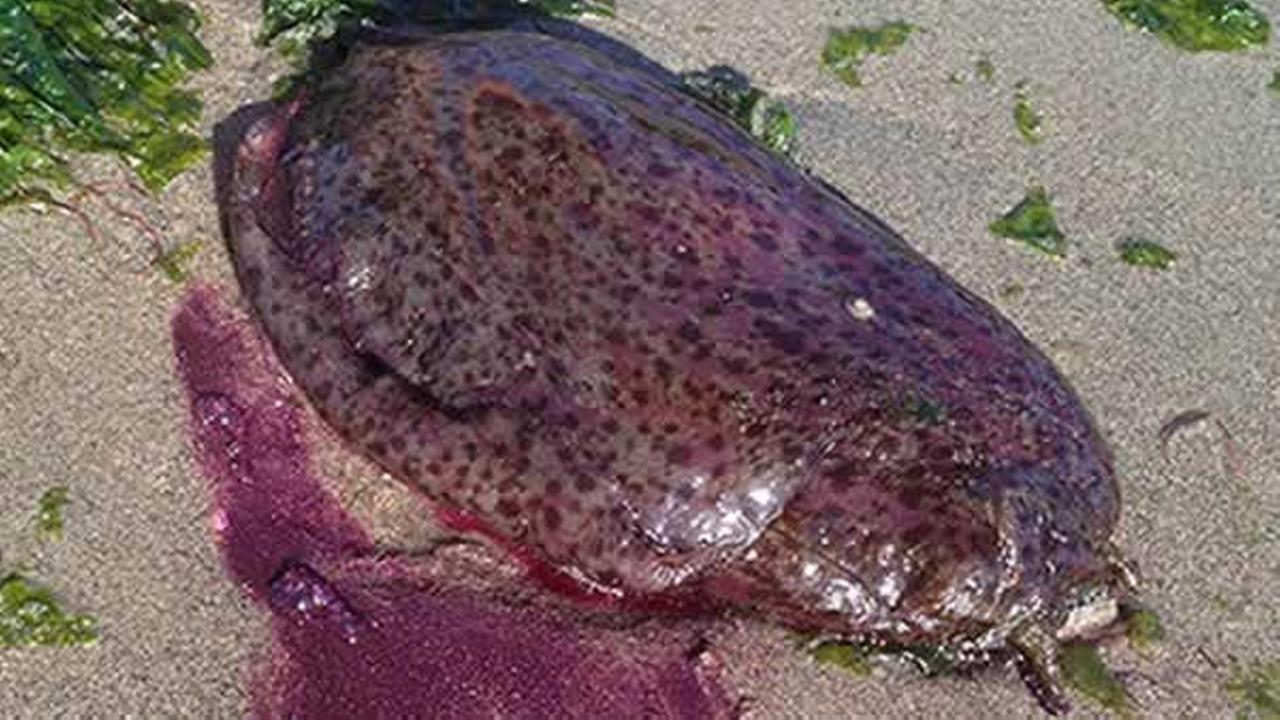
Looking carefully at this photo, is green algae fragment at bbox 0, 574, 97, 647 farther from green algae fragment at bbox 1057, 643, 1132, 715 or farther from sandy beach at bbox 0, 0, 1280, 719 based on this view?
green algae fragment at bbox 1057, 643, 1132, 715

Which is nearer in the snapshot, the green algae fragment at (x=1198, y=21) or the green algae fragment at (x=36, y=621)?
the green algae fragment at (x=36, y=621)

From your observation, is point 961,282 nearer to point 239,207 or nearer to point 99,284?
point 239,207

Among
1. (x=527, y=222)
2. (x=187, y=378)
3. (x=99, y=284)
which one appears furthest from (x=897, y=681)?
(x=99, y=284)

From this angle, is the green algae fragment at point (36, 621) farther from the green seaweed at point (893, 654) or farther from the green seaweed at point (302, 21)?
the green seaweed at point (302, 21)

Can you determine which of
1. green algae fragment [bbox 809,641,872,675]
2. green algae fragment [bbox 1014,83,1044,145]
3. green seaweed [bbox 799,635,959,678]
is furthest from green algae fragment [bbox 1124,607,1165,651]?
green algae fragment [bbox 1014,83,1044,145]

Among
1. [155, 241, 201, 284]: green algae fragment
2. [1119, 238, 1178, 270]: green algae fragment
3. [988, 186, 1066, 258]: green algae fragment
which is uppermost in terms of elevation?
[155, 241, 201, 284]: green algae fragment

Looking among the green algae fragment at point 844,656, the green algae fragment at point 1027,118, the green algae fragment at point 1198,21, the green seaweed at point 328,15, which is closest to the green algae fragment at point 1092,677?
the green algae fragment at point 844,656

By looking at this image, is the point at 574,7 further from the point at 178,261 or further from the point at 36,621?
the point at 36,621
